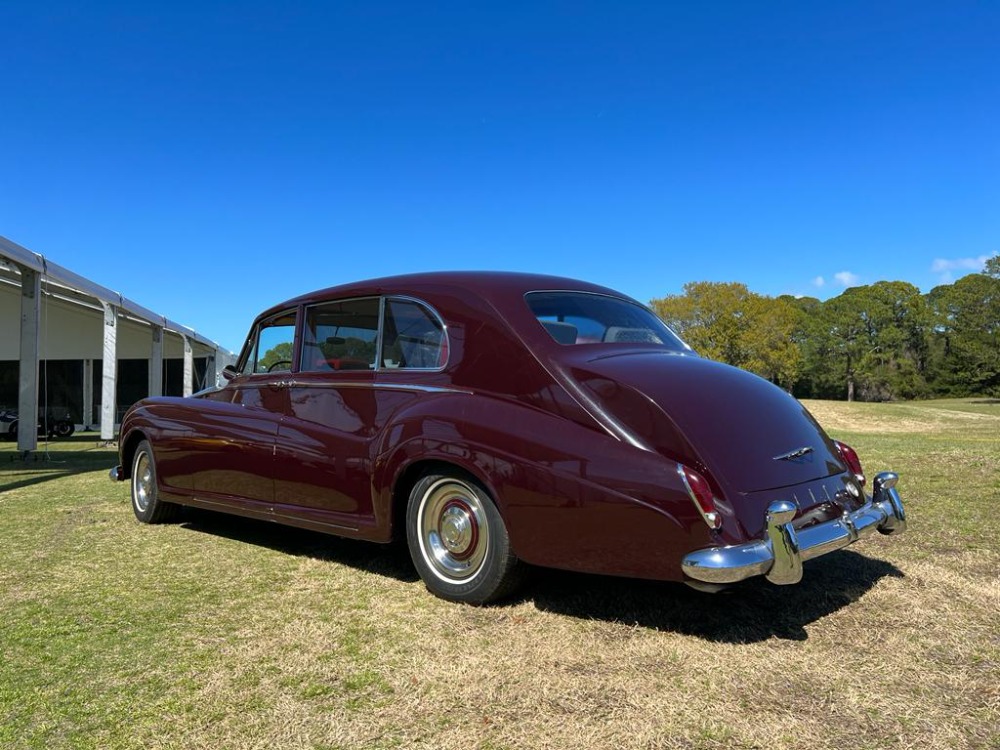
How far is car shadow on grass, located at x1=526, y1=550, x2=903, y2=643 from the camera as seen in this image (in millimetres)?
3049

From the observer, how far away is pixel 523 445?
9.88ft

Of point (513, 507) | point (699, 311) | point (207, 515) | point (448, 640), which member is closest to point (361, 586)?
point (448, 640)

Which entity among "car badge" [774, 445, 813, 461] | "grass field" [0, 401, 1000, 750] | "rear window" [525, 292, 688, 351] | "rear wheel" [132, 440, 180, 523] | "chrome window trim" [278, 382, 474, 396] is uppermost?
"rear window" [525, 292, 688, 351]

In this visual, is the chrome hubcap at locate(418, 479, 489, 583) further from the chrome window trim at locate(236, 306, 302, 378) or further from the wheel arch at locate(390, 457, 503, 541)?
the chrome window trim at locate(236, 306, 302, 378)

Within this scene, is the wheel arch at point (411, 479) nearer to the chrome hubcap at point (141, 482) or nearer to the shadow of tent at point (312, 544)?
the shadow of tent at point (312, 544)

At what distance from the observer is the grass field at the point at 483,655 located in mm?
2176

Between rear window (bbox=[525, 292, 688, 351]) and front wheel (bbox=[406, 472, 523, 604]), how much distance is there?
2.97ft

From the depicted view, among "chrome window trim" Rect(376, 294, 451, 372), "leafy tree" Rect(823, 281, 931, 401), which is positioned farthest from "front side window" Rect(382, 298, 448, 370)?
"leafy tree" Rect(823, 281, 931, 401)

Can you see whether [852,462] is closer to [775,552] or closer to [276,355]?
[775,552]

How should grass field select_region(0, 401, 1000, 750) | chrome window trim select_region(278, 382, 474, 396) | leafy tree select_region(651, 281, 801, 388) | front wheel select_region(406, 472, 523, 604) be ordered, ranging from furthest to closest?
leafy tree select_region(651, 281, 801, 388) < chrome window trim select_region(278, 382, 474, 396) < front wheel select_region(406, 472, 523, 604) < grass field select_region(0, 401, 1000, 750)

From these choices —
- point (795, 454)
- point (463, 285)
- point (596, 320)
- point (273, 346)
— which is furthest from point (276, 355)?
point (795, 454)

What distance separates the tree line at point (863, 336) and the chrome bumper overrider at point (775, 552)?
144ft

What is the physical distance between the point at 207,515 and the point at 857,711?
5278 millimetres

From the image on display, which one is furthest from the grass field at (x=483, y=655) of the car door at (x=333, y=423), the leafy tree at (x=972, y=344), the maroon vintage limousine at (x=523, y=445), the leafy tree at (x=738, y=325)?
the leafy tree at (x=972, y=344)
